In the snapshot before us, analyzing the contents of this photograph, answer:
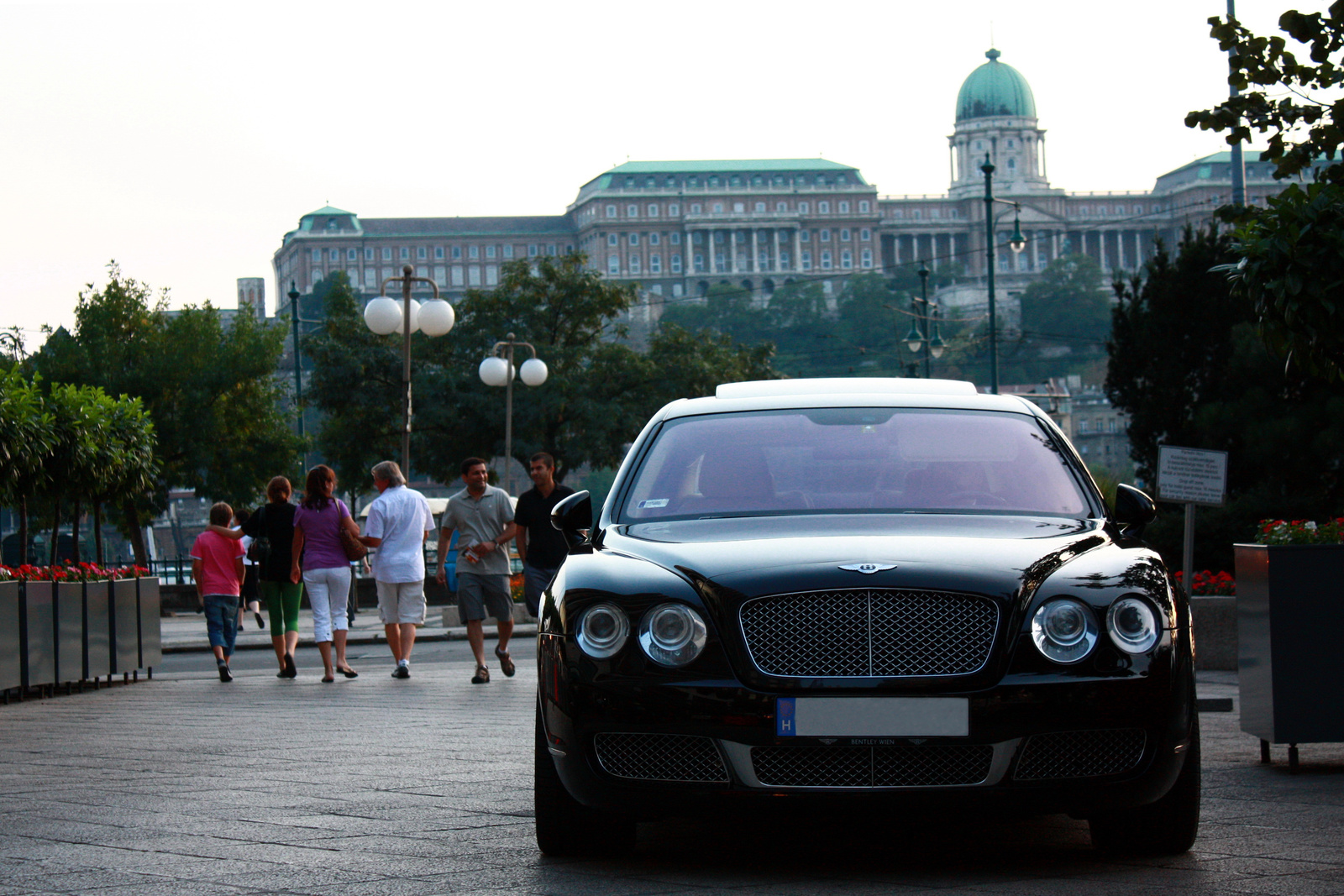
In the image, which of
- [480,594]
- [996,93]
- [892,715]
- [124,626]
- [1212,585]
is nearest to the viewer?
[892,715]

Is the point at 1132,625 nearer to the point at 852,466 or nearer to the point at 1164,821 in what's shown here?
the point at 1164,821

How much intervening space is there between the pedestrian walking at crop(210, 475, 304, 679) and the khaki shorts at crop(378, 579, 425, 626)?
2.45ft

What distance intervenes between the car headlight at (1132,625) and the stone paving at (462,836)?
24.6 inches

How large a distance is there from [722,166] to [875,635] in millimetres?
190541

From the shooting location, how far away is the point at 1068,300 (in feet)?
566

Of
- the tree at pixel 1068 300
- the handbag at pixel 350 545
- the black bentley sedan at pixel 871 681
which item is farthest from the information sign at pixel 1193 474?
the tree at pixel 1068 300

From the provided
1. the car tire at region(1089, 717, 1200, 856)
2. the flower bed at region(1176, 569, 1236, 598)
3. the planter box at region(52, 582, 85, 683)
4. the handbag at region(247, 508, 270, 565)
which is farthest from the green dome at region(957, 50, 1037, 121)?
the car tire at region(1089, 717, 1200, 856)

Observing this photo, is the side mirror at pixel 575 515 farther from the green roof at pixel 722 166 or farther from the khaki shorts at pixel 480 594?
the green roof at pixel 722 166

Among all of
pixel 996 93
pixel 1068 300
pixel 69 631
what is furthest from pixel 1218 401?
pixel 996 93

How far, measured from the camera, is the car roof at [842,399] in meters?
6.60

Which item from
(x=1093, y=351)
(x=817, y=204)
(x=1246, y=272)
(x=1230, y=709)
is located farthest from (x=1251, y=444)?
(x=817, y=204)

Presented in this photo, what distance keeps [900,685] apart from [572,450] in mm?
49724

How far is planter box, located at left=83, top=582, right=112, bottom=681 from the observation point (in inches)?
585

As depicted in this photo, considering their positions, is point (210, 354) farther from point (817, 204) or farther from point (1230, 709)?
point (817, 204)
